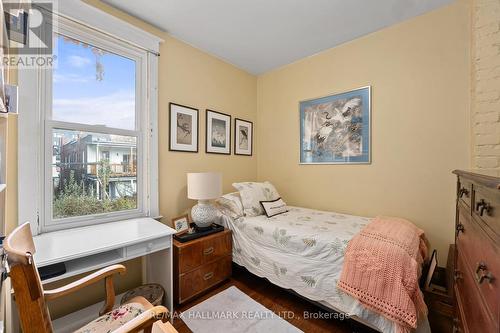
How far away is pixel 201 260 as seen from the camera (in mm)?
2014

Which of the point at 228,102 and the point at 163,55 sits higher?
the point at 163,55

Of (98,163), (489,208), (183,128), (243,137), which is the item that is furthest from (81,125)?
(489,208)

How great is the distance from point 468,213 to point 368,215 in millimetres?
1378

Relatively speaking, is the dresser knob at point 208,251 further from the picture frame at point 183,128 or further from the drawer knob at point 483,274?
the drawer knob at point 483,274

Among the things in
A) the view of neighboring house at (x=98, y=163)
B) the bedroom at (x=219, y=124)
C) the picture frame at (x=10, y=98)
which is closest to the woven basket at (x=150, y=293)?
the bedroom at (x=219, y=124)

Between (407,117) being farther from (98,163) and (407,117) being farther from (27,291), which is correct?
(98,163)

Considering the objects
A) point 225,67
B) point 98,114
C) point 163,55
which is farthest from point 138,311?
point 225,67

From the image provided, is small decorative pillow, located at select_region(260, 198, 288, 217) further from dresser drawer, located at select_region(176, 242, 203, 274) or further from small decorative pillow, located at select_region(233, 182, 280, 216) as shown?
dresser drawer, located at select_region(176, 242, 203, 274)

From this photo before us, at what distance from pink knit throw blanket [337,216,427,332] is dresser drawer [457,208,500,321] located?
34 cm

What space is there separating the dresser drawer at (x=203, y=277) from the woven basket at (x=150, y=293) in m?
0.18

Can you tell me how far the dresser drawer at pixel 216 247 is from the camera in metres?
2.05

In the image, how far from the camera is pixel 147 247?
5.14 feet

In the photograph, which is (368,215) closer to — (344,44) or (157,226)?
(344,44)

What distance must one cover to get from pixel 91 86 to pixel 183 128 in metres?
0.91
